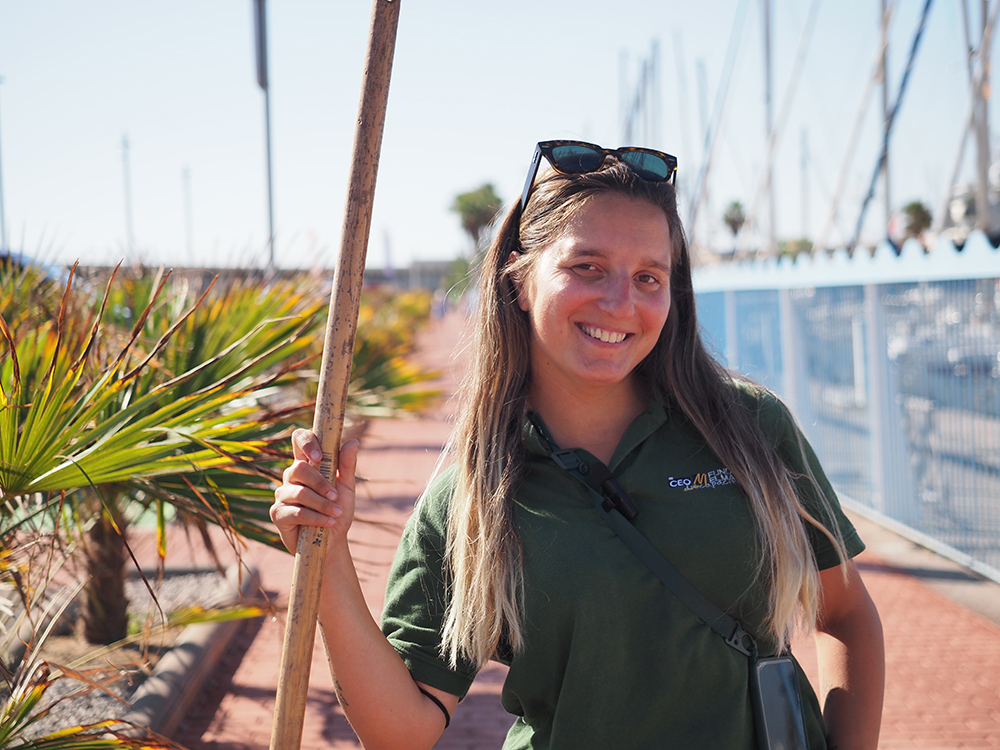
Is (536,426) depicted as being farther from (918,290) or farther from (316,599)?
(918,290)

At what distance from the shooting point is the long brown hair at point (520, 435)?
172 cm

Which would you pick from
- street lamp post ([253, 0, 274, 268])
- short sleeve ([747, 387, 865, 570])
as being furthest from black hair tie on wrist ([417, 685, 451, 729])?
street lamp post ([253, 0, 274, 268])

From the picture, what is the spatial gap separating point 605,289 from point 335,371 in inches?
24.7

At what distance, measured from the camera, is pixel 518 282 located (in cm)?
203

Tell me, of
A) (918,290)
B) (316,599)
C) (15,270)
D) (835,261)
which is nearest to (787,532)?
(316,599)

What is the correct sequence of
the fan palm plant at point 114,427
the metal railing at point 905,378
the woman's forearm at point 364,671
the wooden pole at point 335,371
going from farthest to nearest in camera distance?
the metal railing at point 905,378, the fan palm plant at point 114,427, the woman's forearm at point 364,671, the wooden pole at point 335,371

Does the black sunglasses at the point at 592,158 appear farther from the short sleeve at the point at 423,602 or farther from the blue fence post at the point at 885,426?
the blue fence post at the point at 885,426

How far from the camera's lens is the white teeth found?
72.1 inches

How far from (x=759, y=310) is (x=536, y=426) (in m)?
9.15

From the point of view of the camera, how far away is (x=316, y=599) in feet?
4.96

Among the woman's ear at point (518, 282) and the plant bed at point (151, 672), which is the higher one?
the woman's ear at point (518, 282)

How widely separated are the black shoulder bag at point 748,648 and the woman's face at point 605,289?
11.7 inches

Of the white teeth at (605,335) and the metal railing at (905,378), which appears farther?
the metal railing at (905,378)

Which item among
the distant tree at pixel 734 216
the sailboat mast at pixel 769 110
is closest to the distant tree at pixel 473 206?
the distant tree at pixel 734 216
